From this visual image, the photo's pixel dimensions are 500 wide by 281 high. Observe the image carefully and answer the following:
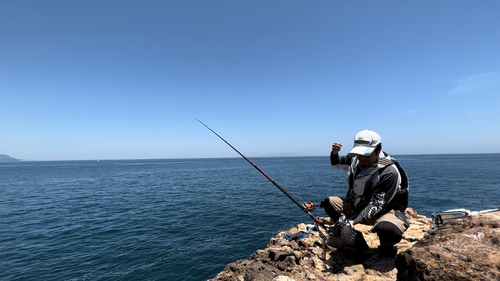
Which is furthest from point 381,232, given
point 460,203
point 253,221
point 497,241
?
point 460,203

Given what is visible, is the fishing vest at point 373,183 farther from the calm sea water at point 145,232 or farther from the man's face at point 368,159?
the calm sea water at point 145,232

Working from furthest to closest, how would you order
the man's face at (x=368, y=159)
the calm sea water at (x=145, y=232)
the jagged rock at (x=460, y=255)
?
the calm sea water at (x=145, y=232) < the man's face at (x=368, y=159) < the jagged rock at (x=460, y=255)

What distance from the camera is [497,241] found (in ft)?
8.33

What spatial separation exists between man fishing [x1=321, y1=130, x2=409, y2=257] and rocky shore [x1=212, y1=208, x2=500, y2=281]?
15.0 inches

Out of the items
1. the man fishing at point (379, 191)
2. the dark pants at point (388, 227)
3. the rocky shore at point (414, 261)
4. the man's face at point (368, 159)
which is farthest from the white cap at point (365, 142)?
the rocky shore at point (414, 261)

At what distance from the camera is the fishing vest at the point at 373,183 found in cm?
398

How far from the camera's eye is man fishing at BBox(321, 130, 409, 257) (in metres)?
3.83

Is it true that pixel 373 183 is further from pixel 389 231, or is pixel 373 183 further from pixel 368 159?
pixel 389 231

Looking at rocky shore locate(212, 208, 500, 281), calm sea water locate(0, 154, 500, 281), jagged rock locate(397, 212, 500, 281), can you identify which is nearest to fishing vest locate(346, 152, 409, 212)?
rocky shore locate(212, 208, 500, 281)

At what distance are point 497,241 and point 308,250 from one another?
4.00 m

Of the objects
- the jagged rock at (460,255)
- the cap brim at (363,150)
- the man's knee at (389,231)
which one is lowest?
the man's knee at (389,231)

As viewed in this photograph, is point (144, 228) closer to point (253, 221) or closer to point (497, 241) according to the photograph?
point (253, 221)

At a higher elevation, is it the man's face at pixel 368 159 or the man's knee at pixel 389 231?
the man's face at pixel 368 159

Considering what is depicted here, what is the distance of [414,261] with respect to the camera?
261 cm
